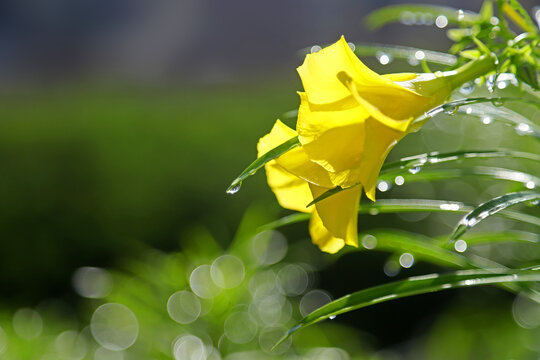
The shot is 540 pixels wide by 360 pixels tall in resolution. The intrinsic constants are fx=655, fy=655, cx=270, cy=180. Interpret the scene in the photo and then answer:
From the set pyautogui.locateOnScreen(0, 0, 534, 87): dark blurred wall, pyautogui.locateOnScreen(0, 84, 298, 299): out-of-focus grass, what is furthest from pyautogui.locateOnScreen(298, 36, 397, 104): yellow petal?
pyautogui.locateOnScreen(0, 0, 534, 87): dark blurred wall

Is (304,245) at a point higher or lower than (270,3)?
higher

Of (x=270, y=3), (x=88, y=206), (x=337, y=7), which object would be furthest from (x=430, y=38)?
(x=88, y=206)

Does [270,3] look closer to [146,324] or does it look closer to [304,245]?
[304,245]

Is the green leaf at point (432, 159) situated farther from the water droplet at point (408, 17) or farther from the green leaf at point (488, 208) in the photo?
the water droplet at point (408, 17)

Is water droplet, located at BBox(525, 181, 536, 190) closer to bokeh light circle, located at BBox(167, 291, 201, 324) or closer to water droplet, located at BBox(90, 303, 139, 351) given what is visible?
bokeh light circle, located at BBox(167, 291, 201, 324)

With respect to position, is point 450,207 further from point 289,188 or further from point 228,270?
point 228,270

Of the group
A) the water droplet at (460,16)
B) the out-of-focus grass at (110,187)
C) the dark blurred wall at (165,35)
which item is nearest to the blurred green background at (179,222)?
the out-of-focus grass at (110,187)

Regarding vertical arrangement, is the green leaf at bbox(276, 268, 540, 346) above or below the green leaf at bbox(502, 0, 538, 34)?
below
